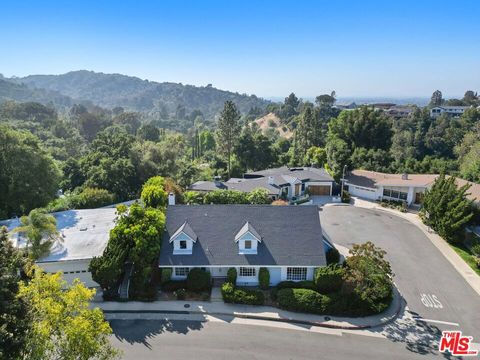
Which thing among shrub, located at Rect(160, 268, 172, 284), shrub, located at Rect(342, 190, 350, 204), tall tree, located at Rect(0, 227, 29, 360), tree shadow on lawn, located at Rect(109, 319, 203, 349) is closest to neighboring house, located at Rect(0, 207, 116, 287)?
shrub, located at Rect(160, 268, 172, 284)

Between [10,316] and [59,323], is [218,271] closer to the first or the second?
[59,323]

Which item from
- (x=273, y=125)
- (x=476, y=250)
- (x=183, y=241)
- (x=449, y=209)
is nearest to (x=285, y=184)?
(x=449, y=209)

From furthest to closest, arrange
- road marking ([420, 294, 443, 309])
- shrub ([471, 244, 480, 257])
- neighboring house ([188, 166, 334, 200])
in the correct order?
neighboring house ([188, 166, 334, 200]) → shrub ([471, 244, 480, 257]) → road marking ([420, 294, 443, 309])

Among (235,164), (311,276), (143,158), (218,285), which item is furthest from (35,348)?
(235,164)

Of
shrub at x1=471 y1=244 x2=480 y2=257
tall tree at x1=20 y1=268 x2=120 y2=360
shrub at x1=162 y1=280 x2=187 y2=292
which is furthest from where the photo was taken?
shrub at x1=471 y1=244 x2=480 y2=257

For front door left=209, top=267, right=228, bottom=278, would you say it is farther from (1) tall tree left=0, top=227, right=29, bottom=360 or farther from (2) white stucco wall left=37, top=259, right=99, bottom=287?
(1) tall tree left=0, top=227, right=29, bottom=360

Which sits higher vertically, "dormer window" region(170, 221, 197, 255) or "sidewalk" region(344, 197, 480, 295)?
"dormer window" region(170, 221, 197, 255)

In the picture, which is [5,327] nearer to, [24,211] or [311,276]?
[311,276]
